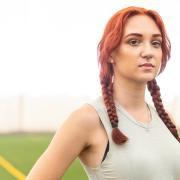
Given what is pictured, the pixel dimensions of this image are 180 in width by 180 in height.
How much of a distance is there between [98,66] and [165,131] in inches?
15.6

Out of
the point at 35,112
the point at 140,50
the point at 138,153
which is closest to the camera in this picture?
the point at 138,153

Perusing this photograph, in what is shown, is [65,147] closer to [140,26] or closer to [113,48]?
[113,48]

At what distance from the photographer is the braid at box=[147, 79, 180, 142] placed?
7.08 ft

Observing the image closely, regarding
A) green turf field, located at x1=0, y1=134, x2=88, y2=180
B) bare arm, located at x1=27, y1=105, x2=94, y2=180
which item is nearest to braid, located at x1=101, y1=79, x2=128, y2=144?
bare arm, located at x1=27, y1=105, x2=94, y2=180

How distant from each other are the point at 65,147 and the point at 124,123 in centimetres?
27

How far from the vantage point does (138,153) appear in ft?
6.27

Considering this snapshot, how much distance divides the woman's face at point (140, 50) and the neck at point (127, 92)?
0.11 ft

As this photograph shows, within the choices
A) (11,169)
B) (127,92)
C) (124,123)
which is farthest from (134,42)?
(11,169)

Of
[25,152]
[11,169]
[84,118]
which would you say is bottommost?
[25,152]

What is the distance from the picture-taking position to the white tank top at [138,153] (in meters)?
1.88

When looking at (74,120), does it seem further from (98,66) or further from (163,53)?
(163,53)

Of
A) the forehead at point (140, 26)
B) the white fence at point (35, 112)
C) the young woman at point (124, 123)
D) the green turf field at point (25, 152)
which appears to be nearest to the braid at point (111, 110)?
the young woman at point (124, 123)

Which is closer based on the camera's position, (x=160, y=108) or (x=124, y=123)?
(x=124, y=123)

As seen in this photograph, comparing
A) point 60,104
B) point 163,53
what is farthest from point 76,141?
point 60,104
